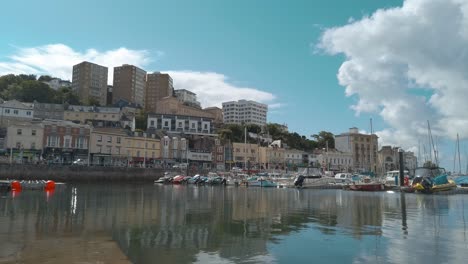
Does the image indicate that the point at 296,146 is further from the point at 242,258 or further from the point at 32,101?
the point at 242,258

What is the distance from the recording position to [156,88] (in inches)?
7215

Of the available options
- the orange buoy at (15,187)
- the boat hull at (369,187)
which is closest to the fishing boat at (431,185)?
the boat hull at (369,187)

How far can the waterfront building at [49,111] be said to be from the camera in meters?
114

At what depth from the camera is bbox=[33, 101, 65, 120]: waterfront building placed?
4500 inches

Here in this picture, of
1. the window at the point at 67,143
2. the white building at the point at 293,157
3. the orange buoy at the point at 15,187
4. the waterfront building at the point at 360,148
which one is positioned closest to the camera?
the orange buoy at the point at 15,187

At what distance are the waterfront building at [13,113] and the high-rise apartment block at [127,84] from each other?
73.0 metres

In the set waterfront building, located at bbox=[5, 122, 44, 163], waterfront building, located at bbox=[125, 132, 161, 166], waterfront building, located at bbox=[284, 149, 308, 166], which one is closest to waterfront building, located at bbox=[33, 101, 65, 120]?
waterfront building, located at bbox=[125, 132, 161, 166]

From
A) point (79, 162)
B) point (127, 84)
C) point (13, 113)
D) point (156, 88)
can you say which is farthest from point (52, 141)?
point (156, 88)

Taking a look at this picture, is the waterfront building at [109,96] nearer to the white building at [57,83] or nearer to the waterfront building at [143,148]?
the white building at [57,83]

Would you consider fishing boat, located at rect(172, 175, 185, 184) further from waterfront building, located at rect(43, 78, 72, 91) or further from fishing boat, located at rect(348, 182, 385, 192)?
waterfront building, located at rect(43, 78, 72, 91)

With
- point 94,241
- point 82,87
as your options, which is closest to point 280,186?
point 94,241

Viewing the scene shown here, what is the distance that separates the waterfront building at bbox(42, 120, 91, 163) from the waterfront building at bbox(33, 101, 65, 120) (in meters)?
36.1

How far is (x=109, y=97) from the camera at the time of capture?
179875mm

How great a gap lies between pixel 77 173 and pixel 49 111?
2051 inches
